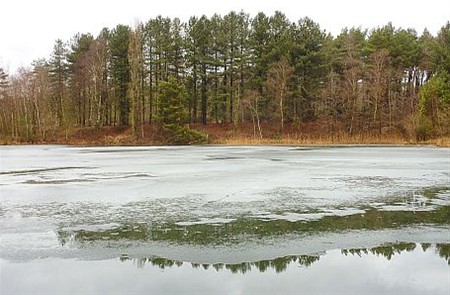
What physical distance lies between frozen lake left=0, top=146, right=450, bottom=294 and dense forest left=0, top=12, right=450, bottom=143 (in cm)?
3025

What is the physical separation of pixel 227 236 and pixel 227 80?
46.1 m

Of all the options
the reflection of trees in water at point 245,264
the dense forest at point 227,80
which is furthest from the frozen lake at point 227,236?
the dense forest at point 227,80

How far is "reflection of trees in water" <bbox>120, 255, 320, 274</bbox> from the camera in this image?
5.74 metres

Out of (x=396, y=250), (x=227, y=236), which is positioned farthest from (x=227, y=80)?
(x=396, y=250)

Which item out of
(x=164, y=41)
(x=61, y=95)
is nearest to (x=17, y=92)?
(x=61, y=95)

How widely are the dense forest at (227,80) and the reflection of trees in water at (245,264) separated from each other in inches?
1416

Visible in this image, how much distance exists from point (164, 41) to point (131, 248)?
4698 cm

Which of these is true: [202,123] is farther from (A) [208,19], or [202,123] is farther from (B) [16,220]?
(B) [16,220]

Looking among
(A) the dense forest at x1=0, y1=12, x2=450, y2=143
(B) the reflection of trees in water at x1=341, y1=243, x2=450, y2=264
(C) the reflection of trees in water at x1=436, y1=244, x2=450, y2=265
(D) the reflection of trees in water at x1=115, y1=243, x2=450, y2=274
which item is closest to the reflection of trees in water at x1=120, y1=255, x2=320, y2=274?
(D) the reflection of trees in water at x1=115, y1=243, x2=450, y2=274

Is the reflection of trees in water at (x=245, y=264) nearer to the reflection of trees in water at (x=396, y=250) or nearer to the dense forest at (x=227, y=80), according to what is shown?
the reflection of trees in water at (x=396, y=250)

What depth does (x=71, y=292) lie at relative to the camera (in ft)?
16.3

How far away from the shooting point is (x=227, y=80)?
172ft

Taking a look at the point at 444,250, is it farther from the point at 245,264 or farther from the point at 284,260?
the point at 245,264

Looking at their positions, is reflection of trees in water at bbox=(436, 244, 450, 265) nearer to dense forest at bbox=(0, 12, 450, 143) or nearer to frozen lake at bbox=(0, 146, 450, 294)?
frozen lake at bbox=(0, 146, 450, 294)
